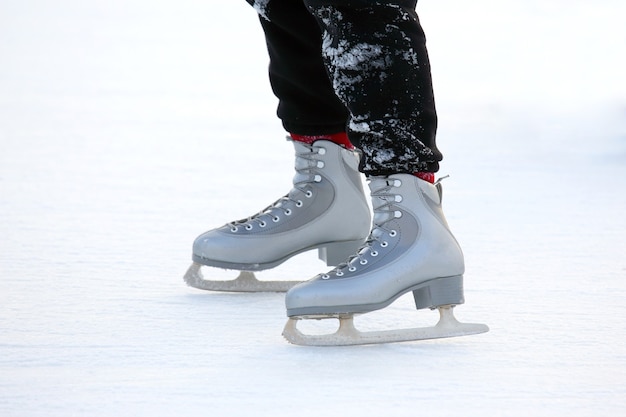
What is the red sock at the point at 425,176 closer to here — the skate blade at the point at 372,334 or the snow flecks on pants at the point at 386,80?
the snow flecks on pants at the point at 386,80

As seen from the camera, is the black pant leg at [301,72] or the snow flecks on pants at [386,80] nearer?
the snow flecks on pants at [386,80]

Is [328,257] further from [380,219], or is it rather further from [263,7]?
[263,7]

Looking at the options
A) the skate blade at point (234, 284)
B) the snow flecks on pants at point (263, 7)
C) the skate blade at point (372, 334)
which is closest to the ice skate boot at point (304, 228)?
the skate blade at point (234, 284)

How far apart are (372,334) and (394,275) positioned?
71mm

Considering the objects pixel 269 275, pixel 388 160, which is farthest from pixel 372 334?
pixel 269 275

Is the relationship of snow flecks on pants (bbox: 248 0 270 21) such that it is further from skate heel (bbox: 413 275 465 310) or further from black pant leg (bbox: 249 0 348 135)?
skate heel (bbox: 413 275 465 310)

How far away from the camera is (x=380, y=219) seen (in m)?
1.22

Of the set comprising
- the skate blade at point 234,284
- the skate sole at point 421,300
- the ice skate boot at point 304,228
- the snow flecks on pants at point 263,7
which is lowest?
the skate sole at point 421,300

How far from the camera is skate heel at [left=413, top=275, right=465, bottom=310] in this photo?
1184mm

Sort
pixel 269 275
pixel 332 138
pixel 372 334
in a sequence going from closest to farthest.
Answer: pixel 372 334
pixel 332 138
pixel 269 275

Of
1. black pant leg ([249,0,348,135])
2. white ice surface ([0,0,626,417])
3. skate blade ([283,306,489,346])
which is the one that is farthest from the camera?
black pant leg ([249,0,348,135])

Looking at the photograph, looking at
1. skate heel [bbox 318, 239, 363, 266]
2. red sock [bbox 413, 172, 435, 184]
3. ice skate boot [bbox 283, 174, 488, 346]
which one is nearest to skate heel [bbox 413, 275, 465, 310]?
ice skate boot [bbox 283, 174, 488, 346]

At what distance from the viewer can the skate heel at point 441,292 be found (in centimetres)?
118

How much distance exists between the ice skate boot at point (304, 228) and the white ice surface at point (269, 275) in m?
0.05
